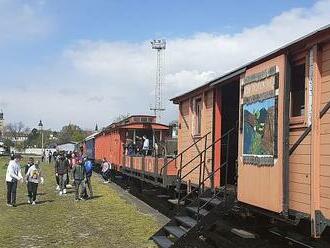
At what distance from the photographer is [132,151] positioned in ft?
83.4

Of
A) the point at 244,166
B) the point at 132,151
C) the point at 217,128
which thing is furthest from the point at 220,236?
the point at 132,151

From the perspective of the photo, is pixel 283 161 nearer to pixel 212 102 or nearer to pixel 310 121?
pixel 310 121

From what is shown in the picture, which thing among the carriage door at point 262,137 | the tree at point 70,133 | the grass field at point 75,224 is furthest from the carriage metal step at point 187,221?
the tree at point 70,133

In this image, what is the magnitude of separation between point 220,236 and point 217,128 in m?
2.62

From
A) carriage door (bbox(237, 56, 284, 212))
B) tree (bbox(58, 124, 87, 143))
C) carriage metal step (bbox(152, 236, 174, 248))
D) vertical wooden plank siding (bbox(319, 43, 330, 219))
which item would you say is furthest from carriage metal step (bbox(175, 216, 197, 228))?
tree (bbox(58, 124, 87, 143))

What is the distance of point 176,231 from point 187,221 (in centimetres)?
29

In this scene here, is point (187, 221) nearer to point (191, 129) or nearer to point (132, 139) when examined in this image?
point (191, 129)

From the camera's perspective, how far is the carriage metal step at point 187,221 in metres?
10.0

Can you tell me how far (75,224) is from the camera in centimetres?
1389

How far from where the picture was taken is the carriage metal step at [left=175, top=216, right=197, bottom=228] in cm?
1001

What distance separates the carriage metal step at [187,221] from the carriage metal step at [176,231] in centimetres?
14

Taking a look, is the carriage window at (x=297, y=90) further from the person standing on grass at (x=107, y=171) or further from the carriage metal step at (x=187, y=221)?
the person standing on grass at (x=107, y=171)

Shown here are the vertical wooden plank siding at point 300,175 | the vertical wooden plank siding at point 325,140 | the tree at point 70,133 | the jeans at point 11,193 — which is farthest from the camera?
the tree at point 70,133

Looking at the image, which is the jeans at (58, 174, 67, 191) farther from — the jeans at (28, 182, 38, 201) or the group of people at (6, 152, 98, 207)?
the jeans at (28, 182, 38, 201)
